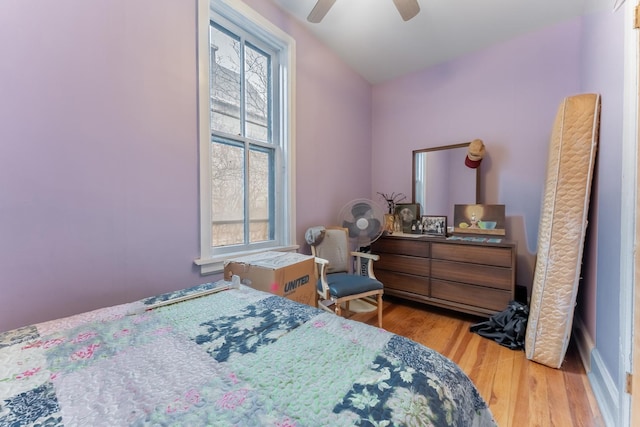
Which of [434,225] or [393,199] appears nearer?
[434,225]

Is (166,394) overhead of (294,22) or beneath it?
beneath

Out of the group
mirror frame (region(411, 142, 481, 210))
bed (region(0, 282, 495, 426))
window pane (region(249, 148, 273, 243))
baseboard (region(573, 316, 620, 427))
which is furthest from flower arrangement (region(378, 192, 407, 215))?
bed (region(0, 282, 495, 426))

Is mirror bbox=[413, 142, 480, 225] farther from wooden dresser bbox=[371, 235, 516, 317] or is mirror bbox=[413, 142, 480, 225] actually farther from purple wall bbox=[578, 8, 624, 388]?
purple wall bbox=[578, 8, 624, 388]

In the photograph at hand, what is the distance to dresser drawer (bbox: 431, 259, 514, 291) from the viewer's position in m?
2.27

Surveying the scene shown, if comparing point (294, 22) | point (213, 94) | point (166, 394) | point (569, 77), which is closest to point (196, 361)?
point (166, 394)

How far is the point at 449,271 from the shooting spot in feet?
8.33

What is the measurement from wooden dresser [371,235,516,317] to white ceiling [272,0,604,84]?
6.64ft

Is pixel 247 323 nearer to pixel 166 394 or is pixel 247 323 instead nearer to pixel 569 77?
pixel 166 394

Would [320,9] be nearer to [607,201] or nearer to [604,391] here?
[607,201]

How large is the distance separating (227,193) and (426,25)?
239 centimetres

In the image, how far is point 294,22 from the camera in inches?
96.0

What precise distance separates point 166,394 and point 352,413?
42cm

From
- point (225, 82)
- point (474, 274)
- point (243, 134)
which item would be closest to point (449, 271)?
point (474, 274)

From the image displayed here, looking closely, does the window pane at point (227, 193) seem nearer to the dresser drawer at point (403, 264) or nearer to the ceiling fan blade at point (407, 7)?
the ceiling fan blade at point (407, 7)
